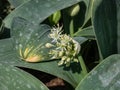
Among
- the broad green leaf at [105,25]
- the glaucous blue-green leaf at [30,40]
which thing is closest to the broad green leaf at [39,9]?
the glaucous blue-green leaf at [30,40]

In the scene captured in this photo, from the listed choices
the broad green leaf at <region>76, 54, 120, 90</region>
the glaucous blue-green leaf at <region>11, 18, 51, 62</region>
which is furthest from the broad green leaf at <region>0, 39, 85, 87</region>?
the broad green leaf at <region>76, 54, 120, 90</region>

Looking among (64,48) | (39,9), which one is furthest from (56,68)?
(39,9)

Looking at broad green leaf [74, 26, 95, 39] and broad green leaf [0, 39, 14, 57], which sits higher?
broad green leaf [0, 39, 14, 57]

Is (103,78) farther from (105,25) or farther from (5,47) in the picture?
(5,47)

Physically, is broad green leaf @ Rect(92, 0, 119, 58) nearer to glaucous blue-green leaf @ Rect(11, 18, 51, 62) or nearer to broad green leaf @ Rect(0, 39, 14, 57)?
glaucous blue-green leaf @ Rect(11, 18, 51, 62)

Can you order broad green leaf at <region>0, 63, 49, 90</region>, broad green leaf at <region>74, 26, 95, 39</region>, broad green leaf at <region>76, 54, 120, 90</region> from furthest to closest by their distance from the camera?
broad green leaf at <region>74, 26, 95, 39</region> < broad green leaf at <region>0, 63, 49, 90</region> < broad green leaf at <region>76, 54, 120, 90</region>

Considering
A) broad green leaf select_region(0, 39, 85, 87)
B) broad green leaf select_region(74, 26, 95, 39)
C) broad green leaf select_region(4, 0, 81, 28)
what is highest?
broad green leaf select_region(4, 0, 81, 28)

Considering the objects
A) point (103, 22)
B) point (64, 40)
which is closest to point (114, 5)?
point (103, 22)
